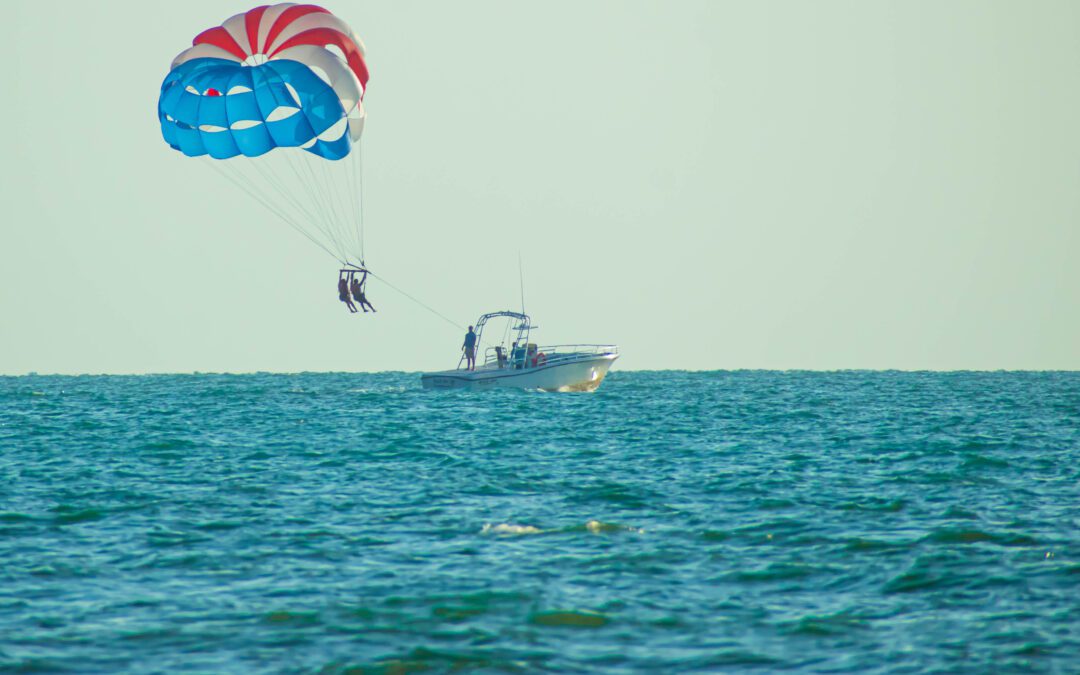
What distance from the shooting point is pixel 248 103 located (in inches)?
1433

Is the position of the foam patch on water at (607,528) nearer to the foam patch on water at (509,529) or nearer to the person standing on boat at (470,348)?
the foam patch on water at (509,529)

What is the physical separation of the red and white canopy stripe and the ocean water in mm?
12975

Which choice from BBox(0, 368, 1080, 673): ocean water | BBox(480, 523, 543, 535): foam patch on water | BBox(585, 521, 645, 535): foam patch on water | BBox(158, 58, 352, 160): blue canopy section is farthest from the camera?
BBox(158, 58, 352, 160): blue canopy section

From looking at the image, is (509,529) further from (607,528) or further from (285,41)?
(285,41)

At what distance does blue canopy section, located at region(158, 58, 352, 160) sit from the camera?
3622cm

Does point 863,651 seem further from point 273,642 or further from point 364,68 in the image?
point 364,68

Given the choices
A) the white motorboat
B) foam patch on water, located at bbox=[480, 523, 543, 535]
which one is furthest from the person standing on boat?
foam patch on water, located at bbox=[480, 523, 543, 535]

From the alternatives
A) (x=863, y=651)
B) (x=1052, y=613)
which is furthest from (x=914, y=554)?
(x=863, y=651)

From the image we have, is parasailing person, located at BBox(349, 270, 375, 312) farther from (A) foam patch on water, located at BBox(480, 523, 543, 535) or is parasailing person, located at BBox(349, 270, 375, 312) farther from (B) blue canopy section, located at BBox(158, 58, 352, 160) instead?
(A) foam patch on water, located at BBox(480, 523, 543, 535)

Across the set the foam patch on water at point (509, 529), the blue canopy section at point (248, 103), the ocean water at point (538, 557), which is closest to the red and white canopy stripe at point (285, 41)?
the blue canopy section at point (248, 103)

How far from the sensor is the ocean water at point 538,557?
11.0 m

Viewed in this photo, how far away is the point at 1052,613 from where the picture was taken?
39.9ft

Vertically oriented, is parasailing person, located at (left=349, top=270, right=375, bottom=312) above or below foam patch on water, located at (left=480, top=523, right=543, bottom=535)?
above

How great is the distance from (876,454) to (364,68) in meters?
21.1
